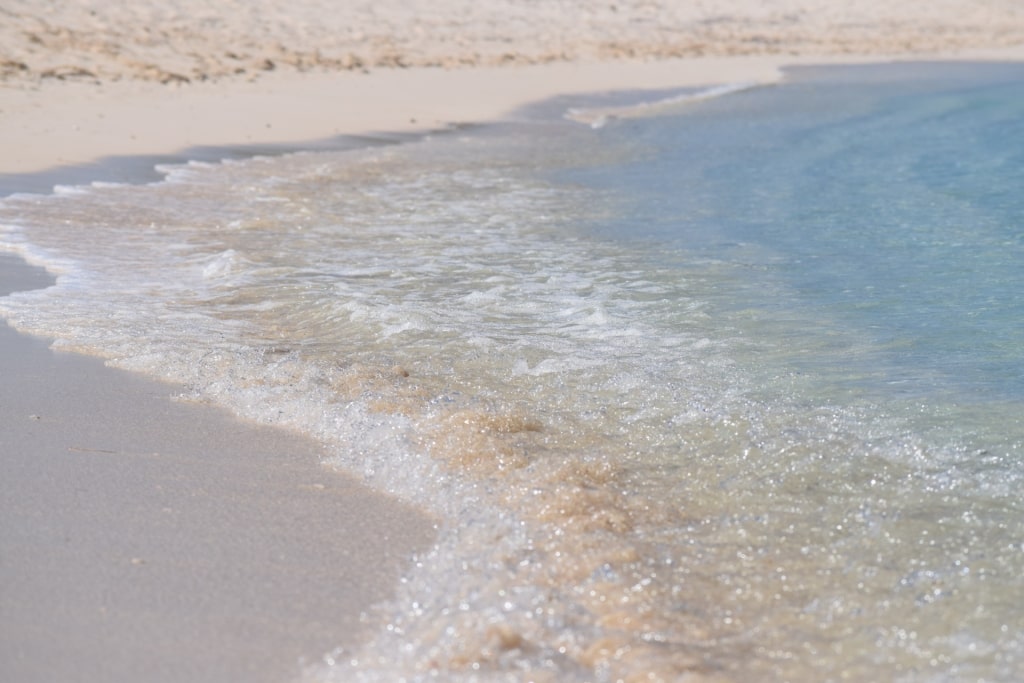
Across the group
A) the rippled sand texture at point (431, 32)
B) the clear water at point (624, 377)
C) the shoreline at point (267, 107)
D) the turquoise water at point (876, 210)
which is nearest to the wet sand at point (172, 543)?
the clear water at point (624, 377)

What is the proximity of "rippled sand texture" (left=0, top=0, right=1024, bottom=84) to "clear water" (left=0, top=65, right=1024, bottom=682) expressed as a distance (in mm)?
5114

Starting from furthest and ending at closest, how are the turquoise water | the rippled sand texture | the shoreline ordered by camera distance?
1. the rippled sand texture
2. the shoreline
3. the turquoise water

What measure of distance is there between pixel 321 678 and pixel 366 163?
7.93m

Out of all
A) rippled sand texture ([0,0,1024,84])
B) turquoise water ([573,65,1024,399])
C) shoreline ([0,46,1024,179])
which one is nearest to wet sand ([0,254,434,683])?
turquoise water ([573,65,1024,399])

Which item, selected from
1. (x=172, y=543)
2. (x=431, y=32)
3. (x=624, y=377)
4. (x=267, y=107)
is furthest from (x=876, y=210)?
(x=431, y=32)

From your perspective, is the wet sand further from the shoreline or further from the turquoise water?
the shoreline

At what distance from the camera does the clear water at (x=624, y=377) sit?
2.67m

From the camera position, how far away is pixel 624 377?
4.39 meters

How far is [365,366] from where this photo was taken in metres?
4.57

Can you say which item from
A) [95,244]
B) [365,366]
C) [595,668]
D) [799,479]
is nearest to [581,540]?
[595,668]

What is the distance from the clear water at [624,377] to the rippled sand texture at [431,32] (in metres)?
5.11

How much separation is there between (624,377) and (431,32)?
49.1ft

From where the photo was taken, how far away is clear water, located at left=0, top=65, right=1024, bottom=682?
8.77ft

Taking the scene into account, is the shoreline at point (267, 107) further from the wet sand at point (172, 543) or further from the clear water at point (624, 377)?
the wet sand at point (172, 543)
